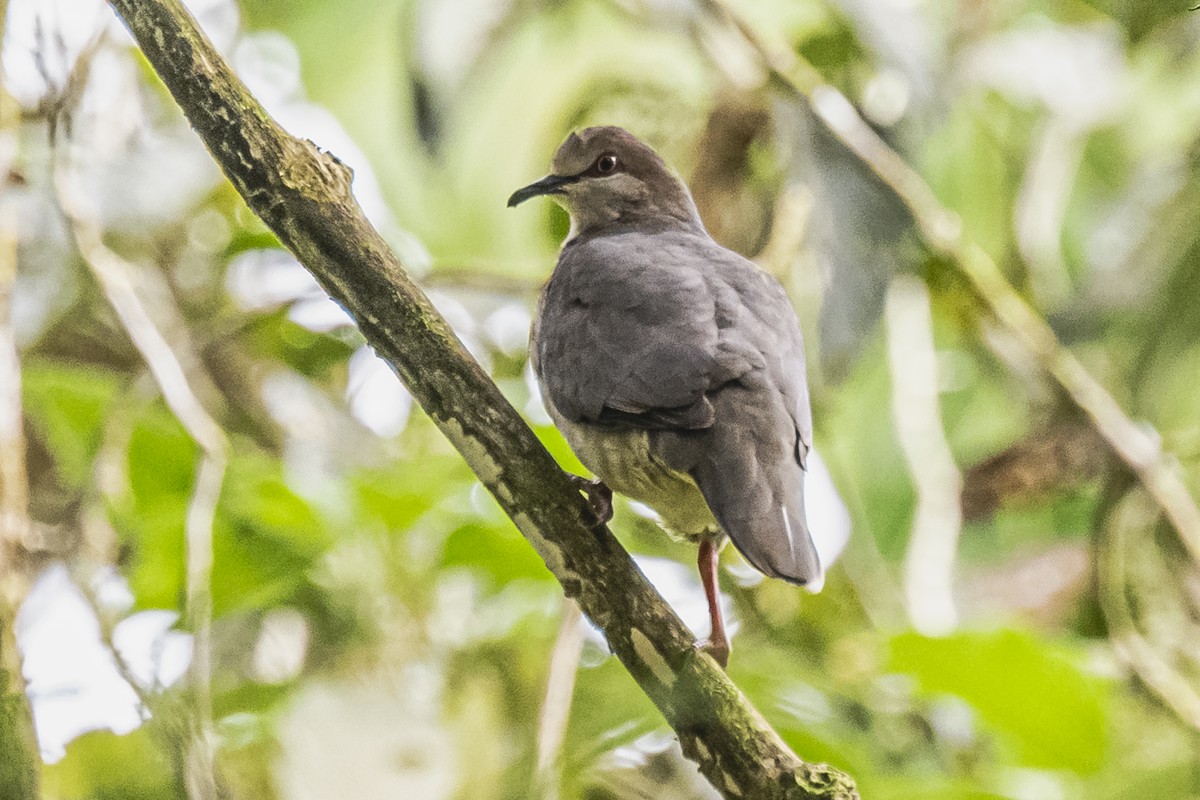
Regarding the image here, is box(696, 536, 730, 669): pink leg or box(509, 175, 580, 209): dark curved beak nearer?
box(696, 536, 730, 669): pink leg

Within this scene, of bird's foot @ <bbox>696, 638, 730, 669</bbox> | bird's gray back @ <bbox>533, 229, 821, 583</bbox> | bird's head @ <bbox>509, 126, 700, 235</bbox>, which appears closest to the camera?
bird's gray back @ <bbox>533, 229, 821, 583</bbox>

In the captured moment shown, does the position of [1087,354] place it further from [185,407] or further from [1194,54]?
[185,407]

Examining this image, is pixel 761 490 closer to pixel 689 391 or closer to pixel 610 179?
pixel 689 391

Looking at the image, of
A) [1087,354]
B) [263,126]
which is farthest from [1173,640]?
[263,126]

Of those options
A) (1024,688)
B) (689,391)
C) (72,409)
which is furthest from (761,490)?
(72,409)

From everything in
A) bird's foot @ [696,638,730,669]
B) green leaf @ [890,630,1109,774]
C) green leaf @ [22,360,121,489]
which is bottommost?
green leaf @ [890,630,1109,774]

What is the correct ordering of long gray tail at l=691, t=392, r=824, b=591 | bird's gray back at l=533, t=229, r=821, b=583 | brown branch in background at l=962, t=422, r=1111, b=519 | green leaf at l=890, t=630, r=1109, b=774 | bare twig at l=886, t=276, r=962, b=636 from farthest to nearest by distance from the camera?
brown branch in background at l=962, t=422, r=1111, b=519 → bare twig at l=886, t=276, r=962, b=636 → green leaf at l=890, t=630, r=1109, b=774 → bird's gray back at l=533, t=229, r=821, b=583 → long gray tail at l=691, t=392, r=824, b=591

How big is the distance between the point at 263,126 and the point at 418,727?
1.52 m

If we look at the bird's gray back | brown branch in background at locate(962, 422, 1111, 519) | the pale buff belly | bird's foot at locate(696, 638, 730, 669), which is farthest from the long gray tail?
brown branch in background at locate(962, 422, 1111, 519)

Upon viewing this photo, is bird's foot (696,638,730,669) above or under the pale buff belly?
under

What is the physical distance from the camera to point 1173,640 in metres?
4.75

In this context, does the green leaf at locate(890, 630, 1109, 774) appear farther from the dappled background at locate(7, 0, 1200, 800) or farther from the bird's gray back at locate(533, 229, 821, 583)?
the bird's gray back at locate(533, 229, 821, 583)

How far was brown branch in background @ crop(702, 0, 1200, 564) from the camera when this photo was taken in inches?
154

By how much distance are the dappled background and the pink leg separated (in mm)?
276
